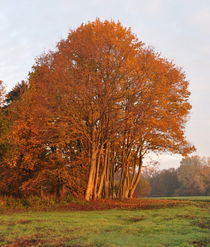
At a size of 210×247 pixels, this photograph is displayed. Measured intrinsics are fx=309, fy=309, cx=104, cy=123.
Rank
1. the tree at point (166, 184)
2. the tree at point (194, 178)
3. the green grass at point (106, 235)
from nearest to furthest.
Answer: the green grass at point (106, 235)
the tree at point (194, 178)
the tree at point (166, 184)

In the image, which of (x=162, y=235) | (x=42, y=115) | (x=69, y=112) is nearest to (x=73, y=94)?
(x=69, y=112)

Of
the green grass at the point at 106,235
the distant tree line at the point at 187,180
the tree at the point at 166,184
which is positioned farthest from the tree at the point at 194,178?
the green grass at the point at 106,235

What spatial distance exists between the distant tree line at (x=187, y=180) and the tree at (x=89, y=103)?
45.8 meters

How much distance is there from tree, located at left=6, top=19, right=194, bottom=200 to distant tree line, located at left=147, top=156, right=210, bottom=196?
150 feet

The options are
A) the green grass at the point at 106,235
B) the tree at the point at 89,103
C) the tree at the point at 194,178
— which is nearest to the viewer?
the green grass at the point at 106,235

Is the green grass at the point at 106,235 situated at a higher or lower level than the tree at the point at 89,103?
lower

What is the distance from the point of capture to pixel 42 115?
2377 cm

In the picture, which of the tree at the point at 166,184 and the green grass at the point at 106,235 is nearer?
the green grass at the point at 106,235

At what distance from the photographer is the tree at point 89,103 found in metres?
23.4

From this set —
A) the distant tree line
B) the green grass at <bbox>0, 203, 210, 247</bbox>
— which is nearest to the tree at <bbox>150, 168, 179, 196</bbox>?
the distant tree line

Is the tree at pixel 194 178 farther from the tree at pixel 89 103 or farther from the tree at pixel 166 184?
the tree at pixel 89 103

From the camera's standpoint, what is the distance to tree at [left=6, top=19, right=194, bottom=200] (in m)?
23.4

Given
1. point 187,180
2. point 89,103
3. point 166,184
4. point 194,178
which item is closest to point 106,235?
point 89,103

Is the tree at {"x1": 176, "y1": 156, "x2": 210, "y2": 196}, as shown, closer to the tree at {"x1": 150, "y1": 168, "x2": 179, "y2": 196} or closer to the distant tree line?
the distant tree line
